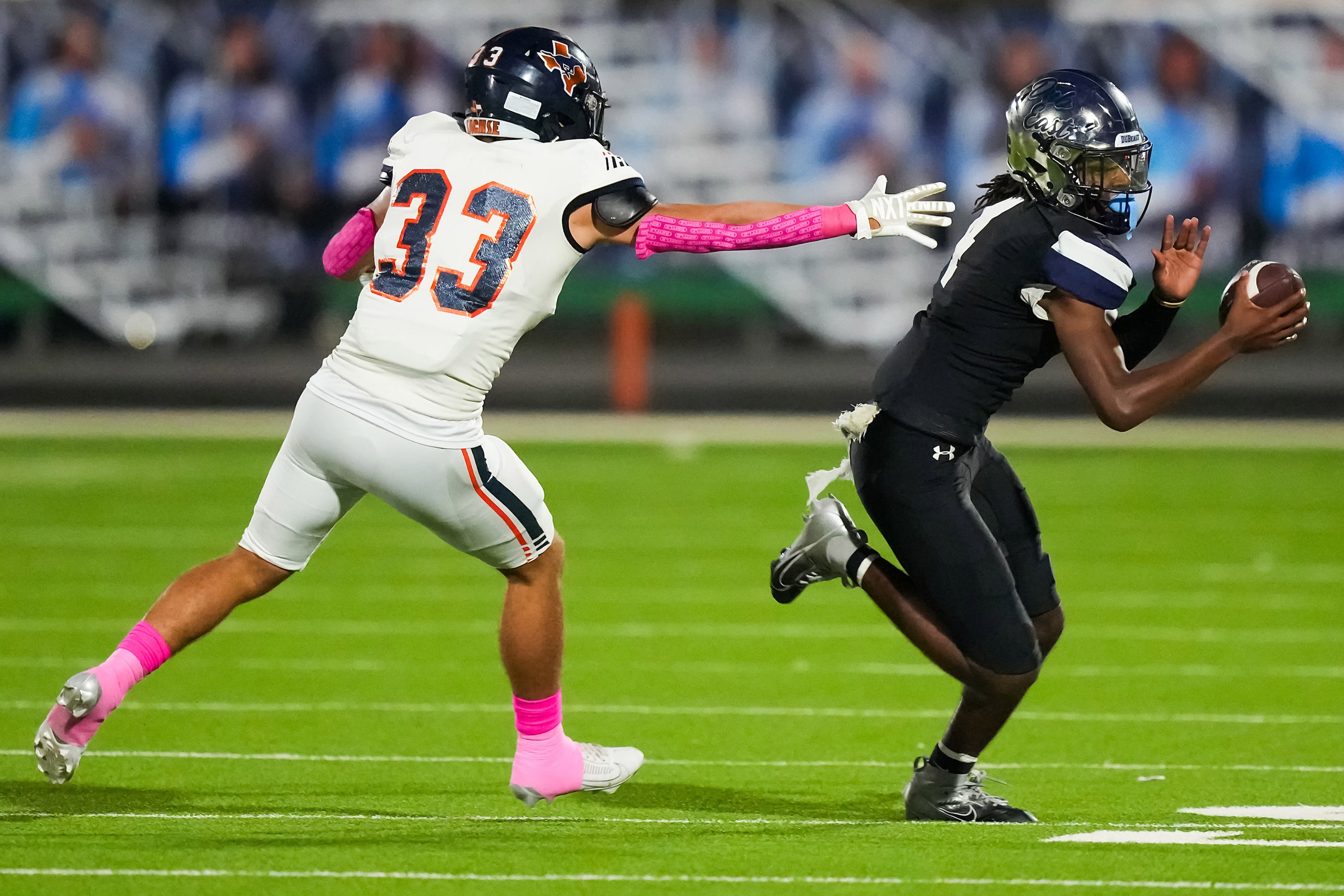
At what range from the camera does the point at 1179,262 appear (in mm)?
3992

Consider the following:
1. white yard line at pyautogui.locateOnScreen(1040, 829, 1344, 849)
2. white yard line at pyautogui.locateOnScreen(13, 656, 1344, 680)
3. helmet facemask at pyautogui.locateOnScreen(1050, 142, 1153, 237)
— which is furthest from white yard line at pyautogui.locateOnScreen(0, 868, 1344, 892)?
white yard line at pyautogui.locateOnScreen(13, 656, 1344, 680)

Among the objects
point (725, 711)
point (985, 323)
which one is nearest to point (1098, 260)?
point (985, 323)

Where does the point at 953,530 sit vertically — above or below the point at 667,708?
above

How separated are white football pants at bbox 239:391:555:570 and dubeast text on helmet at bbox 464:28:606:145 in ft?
2.37

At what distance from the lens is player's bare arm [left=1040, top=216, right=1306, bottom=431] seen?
3891 mm

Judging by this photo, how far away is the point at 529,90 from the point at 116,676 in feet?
5.23

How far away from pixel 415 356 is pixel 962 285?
125 centimetres

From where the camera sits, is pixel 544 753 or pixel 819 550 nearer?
pixel 544 753

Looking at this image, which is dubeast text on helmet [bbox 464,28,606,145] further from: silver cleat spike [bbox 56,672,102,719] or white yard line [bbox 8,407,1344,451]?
white yard line [bbox 8,407,1344,451]

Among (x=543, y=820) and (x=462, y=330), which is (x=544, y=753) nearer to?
(x=543, y=820)

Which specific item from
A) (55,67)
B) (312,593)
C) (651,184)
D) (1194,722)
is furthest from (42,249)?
(1194,722)

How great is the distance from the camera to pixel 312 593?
777 cm

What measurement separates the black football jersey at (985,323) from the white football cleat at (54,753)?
1981 millimetres

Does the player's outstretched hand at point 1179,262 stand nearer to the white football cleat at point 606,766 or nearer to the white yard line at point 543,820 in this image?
the white yard line at point 543,820
